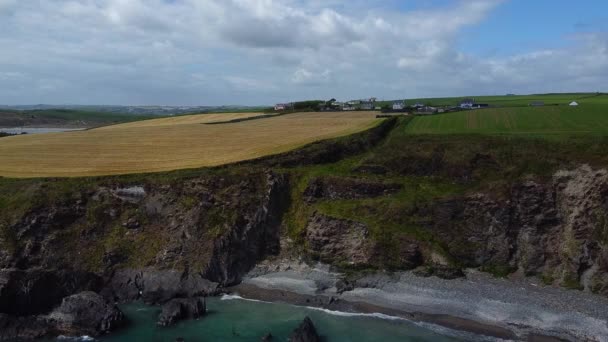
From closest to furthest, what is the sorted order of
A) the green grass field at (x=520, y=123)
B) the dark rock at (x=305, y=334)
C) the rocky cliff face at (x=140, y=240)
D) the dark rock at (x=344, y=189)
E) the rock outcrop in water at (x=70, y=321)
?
the dark rock at (x=305, y=334) < the rock outcrop in water at (x=70, y=321) < the rocky cliff face at (x=140, y=240) < the dark rock at (x=344, y=189) < the green grass field at (x=520, y=123)

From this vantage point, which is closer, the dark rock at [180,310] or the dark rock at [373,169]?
the dark rock at [180,310]

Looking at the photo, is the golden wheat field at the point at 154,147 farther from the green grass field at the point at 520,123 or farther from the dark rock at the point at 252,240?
the green grass field at the point at 520,123

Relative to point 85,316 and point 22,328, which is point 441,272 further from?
point 22,328

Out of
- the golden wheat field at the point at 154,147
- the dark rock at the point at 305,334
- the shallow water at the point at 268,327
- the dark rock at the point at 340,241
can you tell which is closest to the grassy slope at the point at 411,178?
the dark rock at the point at 340,241

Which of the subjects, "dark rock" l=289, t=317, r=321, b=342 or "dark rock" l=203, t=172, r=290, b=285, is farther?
"dark rock" l=203, t=172, r=290, b=285

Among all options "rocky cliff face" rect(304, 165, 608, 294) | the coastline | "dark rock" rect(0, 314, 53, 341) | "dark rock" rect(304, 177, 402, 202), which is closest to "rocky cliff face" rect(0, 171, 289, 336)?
"dark rock" rect(0, 314, 53, 341)

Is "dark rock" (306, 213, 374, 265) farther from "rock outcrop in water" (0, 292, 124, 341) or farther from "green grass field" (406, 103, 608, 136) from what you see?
"green grass field" (406, 103, 608, 136)
